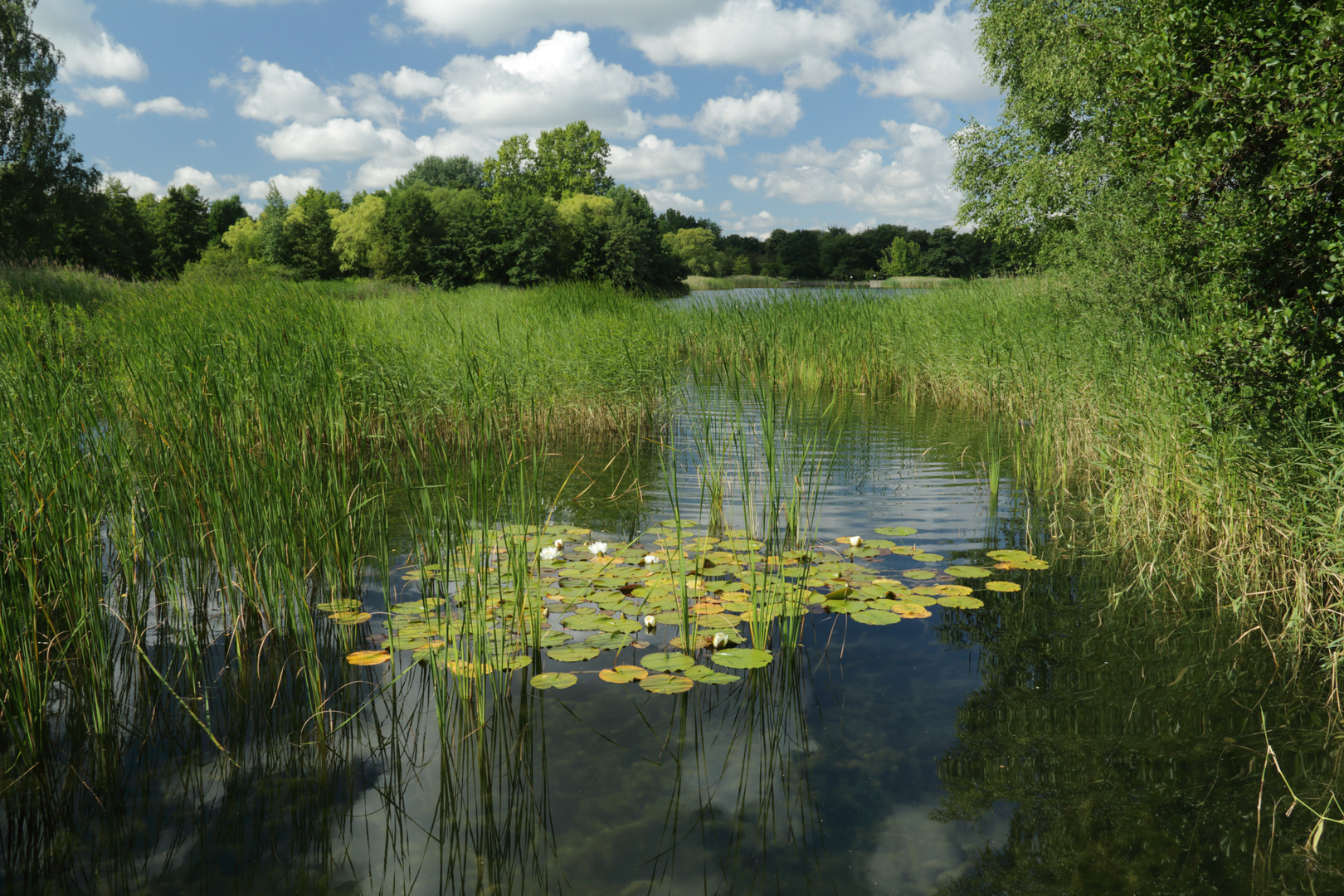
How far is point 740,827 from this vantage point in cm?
229

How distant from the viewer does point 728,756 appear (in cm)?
263

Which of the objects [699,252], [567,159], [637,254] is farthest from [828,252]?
[637,254]

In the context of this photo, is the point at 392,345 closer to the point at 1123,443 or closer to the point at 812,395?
the point at 812,395

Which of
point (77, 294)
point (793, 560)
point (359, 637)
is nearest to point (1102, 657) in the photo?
point (793, 560)

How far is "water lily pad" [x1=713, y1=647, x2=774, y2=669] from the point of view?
306 cm

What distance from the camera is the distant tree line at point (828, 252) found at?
6488 centimetres

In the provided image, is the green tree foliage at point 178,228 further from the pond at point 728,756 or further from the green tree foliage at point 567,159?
the pond at point 728,756

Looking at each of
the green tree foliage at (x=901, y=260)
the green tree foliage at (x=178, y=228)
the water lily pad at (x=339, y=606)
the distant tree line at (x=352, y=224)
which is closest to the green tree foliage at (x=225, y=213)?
the distant tree line at (x=352, y=224)

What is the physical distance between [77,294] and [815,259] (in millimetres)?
74269

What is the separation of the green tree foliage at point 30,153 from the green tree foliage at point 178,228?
1708 cm

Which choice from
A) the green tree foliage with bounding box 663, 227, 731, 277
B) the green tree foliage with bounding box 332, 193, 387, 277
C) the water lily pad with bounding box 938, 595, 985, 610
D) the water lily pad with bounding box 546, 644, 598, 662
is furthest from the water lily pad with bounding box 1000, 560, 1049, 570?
the green tree foliage with bounding box 663, 227, 731, 277

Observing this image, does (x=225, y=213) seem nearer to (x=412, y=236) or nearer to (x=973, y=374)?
(x=412, y=236)

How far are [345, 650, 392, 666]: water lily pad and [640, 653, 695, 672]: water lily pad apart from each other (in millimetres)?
1077

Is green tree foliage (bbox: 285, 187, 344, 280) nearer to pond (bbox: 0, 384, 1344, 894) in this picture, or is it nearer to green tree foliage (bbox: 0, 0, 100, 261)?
green tree foliage (bbox: 0, 0, 100, 261)
